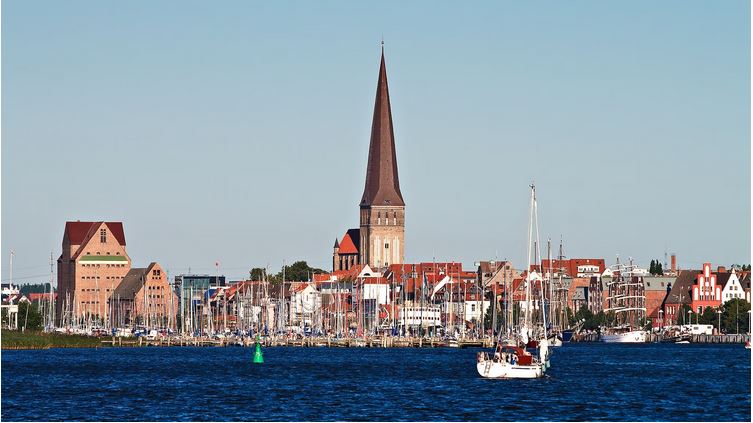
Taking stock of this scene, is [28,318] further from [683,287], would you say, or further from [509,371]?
[509,371]

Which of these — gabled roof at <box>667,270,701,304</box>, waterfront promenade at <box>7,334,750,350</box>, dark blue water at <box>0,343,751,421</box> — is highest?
gabled roof at <box>667,270,701,304</box>

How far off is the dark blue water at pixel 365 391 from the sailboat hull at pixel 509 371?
1.38 ft

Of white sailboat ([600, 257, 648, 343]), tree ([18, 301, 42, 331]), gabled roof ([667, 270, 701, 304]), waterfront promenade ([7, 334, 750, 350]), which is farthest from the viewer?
gabled roof ([667, 270, 701, 304])

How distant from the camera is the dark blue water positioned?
58.8 metres

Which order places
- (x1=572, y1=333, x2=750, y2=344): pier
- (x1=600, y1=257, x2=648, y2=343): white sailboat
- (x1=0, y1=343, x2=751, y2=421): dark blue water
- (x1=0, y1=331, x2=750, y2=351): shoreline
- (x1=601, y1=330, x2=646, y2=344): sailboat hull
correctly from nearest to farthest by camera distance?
(x1=0, y1=343, x2=751, y2=421): dark blue water, (x1=0, y1=331, x2=750, y2=351): shoreline, (x1=601, y1=330, x2=646, y2=344): sailboat hull, (x1=572, y1=333, x2=750, y2=344): pier, (x1=600, y1=257, x2=648, y2=343): white sailboat

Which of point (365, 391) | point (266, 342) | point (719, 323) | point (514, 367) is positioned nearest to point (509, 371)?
point (514, 367)

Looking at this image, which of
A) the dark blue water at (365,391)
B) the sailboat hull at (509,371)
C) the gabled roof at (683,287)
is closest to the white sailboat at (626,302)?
the gabled roof at (683,287)

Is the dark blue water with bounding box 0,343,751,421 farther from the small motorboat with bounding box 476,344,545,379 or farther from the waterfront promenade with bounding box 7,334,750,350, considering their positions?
the waterfront promenade with bounding box 7,334,750,350

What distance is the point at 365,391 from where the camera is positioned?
71875mm

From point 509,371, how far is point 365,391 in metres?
6.91

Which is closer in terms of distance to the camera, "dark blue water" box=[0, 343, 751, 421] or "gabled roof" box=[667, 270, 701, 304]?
"dark blue water" box=[0, 343, 751, 421]

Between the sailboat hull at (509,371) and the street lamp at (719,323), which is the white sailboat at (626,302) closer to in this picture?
the street lamp at (719,323)

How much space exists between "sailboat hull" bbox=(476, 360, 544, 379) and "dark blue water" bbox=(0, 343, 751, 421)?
420mm

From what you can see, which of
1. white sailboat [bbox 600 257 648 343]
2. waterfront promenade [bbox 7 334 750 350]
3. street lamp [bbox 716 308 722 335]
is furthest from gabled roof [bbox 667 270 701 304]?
waterfront promenade [bbox 7 334 750 350]
